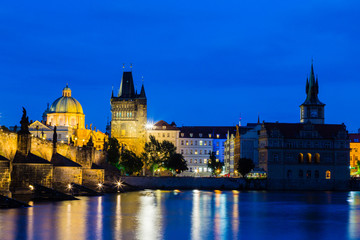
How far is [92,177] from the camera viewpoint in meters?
92.4

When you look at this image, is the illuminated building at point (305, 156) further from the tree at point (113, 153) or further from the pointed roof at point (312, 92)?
the tree at point (113, 153)

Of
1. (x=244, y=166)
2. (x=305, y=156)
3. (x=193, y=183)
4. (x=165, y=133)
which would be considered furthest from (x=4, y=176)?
(x=165, y=133)

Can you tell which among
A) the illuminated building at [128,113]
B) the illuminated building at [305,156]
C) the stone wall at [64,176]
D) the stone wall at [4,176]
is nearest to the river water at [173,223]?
the stone wall at [4,176]

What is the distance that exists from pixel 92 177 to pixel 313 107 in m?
74.3

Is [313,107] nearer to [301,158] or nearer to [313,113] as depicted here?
[313,113]

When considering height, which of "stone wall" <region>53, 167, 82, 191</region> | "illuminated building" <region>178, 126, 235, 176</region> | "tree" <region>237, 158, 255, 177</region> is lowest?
"stone wall" <region>53, 167, 82, 191</region>

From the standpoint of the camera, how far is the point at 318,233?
4109 cm

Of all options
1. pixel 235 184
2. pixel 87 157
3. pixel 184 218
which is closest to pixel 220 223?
pixel 184 218

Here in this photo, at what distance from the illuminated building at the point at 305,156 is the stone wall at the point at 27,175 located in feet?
219

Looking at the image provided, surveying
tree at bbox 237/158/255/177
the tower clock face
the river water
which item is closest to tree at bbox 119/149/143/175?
tree at bbox 237/158/255/177

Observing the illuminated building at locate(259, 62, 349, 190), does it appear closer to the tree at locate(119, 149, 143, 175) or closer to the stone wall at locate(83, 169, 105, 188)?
the tree at locate(119, 149, 143, 175)

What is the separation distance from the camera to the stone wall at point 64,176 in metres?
75.6

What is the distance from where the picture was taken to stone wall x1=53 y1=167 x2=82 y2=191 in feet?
248

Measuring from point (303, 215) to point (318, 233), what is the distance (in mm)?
14878
